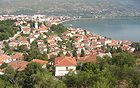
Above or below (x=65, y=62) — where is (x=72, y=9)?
below

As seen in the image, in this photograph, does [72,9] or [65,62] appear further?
[72,9]

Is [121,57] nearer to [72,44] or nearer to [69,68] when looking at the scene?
[69,68]

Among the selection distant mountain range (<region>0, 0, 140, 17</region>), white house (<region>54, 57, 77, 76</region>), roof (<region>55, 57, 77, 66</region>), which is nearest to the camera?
white house (<region>54, 57, 77, 76</region>)

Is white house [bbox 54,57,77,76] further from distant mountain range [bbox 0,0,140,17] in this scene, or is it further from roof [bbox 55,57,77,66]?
distant mountain range [bbox 0,0,140,17]

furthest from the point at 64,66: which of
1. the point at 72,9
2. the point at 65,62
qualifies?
the point at 72,9

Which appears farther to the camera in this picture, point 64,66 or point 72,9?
point 72,9

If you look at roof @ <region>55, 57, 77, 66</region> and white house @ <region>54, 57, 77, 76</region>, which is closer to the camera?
white house @ <region>54, 57, 77, 76</region>

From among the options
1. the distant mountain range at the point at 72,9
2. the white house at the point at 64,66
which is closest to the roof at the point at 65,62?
the white house at the point at 64,66

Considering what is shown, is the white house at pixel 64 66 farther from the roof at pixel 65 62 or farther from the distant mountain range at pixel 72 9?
the distant mountain range at pixel 72 9

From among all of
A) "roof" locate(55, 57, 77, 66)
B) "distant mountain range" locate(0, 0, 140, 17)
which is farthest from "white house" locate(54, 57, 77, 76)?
"distant mountain range" locate(0, 0, 140, 17)

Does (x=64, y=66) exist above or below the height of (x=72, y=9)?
above

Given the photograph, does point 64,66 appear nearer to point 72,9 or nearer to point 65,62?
point 65,62
